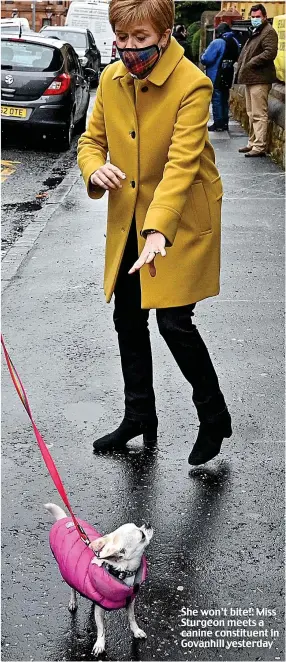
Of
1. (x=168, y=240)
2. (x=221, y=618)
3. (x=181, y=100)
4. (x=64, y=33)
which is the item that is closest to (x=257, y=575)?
(x=221, y=618)

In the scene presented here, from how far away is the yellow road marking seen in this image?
1283cm

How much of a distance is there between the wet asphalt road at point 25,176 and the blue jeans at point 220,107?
96.2 inches

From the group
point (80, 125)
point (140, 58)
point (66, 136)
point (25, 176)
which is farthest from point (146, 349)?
point (80, 125)

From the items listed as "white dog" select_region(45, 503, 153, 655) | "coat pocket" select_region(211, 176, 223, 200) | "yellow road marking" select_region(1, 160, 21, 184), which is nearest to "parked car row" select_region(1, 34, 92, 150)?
"yellow road marking" select_region(1, 160, 21, 184)

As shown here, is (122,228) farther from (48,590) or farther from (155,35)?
(48,590)

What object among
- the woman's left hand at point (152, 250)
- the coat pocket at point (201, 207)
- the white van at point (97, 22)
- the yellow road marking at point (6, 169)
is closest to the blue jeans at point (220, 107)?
the yellow road marking at point (6, 169)

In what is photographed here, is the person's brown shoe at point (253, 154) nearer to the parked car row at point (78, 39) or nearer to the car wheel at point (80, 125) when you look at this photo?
the car wheel at point (80, 125)

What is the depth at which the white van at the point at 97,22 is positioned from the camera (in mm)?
36750

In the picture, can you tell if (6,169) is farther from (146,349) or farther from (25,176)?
(146,349)

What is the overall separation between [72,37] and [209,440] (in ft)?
95.0

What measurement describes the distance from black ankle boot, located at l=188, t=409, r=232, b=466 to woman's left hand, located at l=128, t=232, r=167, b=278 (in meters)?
0.99

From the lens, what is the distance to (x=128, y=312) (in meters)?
4.24

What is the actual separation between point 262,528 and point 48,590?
889mm

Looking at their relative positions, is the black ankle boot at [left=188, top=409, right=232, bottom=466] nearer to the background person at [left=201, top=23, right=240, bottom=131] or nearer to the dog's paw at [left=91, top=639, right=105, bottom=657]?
the dog's paw at [left=91, top=639, right=105, bottom=657]
